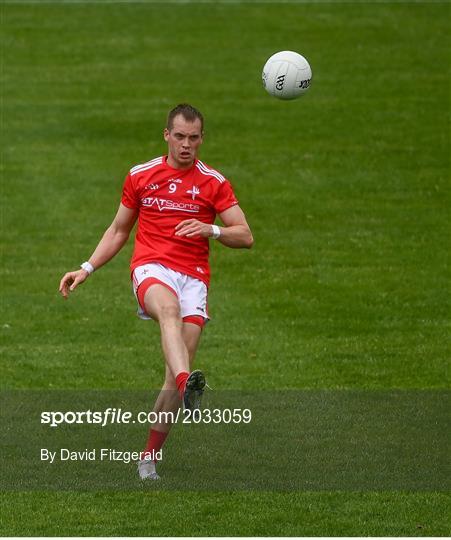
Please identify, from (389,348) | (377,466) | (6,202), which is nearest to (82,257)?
(6,202)

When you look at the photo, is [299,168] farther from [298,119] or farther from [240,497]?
[240,497]

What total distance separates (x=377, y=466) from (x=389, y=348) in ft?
12.9

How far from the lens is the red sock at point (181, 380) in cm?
958

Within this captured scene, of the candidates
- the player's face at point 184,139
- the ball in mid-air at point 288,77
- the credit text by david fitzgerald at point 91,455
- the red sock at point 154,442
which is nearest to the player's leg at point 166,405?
the red sock at point 154,442

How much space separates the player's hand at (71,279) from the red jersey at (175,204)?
409 mm

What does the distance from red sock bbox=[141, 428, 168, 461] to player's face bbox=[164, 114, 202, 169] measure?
2.06m

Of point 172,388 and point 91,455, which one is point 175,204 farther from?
point 91,455

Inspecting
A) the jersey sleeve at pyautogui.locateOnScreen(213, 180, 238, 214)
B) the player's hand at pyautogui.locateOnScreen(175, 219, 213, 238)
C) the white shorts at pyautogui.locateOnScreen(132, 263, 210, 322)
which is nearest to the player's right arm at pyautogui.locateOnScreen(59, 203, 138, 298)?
the white shorts at pyautogui.locateOnScreen(132, 263, 210, 322)

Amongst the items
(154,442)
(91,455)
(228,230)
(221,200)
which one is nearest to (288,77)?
(221,200)

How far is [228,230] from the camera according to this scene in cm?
1013

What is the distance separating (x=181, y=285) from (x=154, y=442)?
123 centimetres

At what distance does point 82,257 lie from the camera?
1817cm

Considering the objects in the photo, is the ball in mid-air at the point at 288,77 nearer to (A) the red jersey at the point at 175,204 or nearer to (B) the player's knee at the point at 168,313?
(A) the red jersey at the point at 175,204

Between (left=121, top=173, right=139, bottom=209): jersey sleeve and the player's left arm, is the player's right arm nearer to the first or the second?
(left=121, top=173, right=139, bottom=209): jersey sleeve
